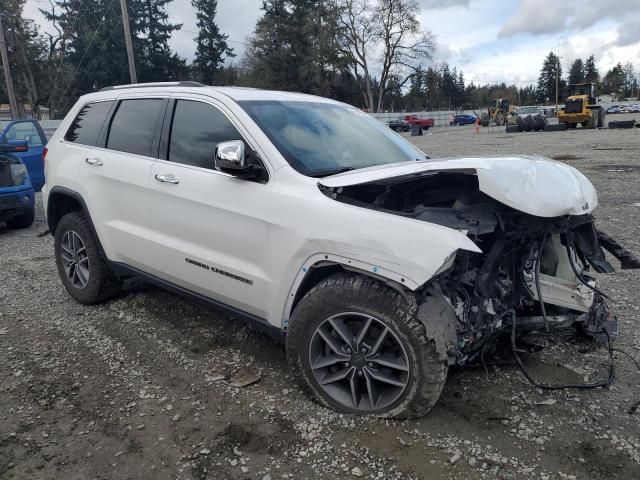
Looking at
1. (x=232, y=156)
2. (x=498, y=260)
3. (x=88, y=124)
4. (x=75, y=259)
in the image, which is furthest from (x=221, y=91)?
(x=75, y=259)

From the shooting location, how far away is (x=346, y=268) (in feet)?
9.23

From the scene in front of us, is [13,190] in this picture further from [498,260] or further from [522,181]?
[522,181]

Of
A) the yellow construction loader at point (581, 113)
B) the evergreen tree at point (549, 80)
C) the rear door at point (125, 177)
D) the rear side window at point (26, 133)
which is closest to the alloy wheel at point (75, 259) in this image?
the rear door at point (125, 177)

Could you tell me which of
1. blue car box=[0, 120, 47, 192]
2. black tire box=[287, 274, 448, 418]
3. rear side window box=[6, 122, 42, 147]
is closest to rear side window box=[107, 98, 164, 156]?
black tire box=[287, 274, 448, 418]

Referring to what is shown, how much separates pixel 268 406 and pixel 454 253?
4.82 feet

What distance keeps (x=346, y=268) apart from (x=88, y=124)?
3096mm

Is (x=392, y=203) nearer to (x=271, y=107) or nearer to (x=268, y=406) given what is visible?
(x=271, y=107)

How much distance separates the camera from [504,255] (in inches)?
119

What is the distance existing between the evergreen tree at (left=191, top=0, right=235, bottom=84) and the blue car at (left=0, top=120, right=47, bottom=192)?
47.6 metres

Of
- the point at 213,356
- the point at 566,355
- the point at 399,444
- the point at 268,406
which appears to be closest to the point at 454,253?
the point at 399,444

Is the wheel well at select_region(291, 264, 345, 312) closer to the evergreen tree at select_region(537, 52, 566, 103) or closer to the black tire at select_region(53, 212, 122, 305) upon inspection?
the black tire at select_region(53, 212, 122, 305)

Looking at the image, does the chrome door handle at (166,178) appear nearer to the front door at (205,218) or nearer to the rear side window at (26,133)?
the front door at (205,218)

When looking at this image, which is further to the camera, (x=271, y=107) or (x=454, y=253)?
(x=271, y=107)

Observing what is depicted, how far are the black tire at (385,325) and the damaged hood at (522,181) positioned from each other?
58cm
